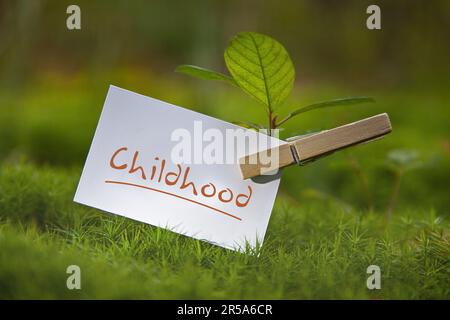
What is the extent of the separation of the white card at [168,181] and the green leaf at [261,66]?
0.05m

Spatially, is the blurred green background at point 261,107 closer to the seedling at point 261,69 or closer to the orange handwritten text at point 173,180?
the orange handwritten text at point 173,180

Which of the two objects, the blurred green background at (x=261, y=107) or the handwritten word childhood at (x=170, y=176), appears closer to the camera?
the handwritten word childhood at (x=170, y=176)

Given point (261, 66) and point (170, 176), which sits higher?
point (261, 66)

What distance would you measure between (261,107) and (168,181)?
1508 millimetres

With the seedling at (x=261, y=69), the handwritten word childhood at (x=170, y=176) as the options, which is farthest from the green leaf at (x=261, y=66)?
the handwritten word childhood at (x=170, y=176)

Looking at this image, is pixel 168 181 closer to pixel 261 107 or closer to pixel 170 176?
pixel 170 176

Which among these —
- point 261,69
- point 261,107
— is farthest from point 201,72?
point 261,107

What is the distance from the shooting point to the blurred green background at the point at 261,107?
0.67 meters

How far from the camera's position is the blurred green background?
26.2 inches

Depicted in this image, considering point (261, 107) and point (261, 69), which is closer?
point (261, 69)

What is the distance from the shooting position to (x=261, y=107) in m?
2.03

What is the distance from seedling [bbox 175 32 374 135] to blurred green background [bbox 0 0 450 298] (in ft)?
0.56
